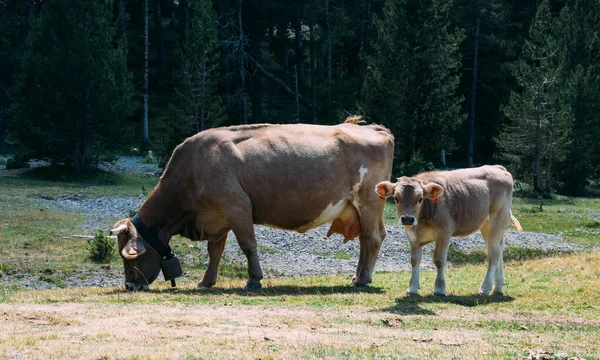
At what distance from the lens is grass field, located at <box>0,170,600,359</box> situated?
373 inches

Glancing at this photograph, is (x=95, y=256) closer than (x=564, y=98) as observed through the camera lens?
Yes

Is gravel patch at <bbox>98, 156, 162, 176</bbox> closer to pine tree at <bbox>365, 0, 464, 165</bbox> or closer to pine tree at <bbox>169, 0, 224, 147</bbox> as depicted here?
pine tree at <bbox>169, 0, 224, 147</bbox>

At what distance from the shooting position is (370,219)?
16.6m

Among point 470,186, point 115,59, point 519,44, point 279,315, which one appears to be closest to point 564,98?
point 519,44

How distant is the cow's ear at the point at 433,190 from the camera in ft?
46.3

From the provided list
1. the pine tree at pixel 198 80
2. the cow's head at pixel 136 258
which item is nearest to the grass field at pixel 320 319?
the cow's head at pixel 136 258

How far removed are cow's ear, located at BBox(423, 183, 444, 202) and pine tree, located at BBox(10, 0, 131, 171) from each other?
3070 cm

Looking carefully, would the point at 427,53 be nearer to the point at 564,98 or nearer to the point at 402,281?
the point at 564,98

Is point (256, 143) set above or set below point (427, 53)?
below

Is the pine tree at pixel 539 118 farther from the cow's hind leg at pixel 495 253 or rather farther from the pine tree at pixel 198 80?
the cow's hind leg at pixel 495 253

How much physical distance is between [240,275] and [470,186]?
8476mm

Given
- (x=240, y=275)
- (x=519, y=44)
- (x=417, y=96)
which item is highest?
(x=519, y=44)

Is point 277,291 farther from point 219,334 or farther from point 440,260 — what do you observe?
point 219,334

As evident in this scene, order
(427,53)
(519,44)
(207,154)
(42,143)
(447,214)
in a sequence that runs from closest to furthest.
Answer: (447,214) → (207,154) → (42,143) → (427,53) → (519,44)
